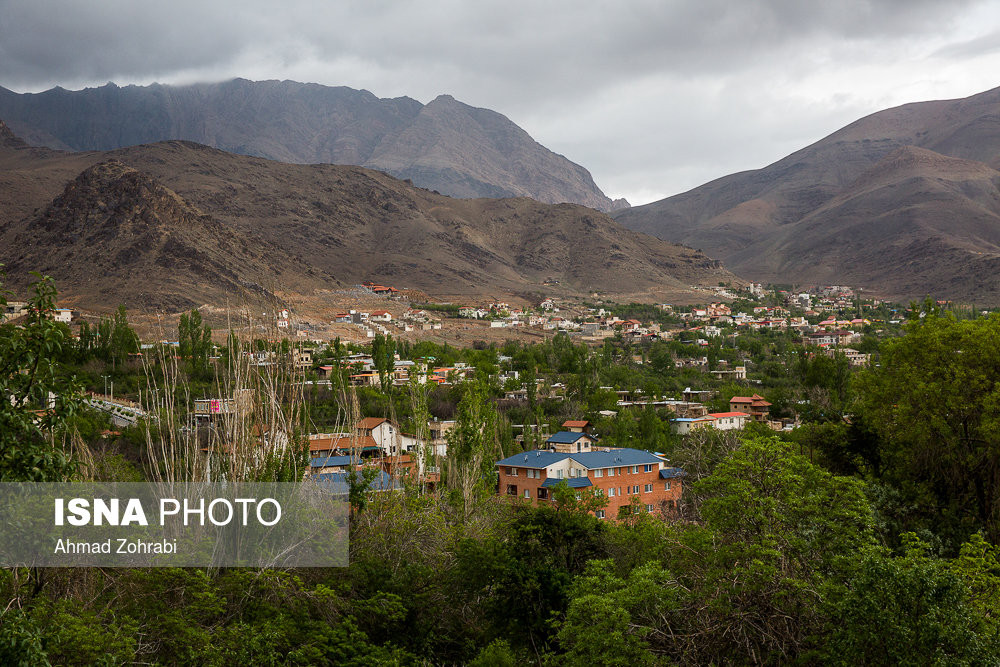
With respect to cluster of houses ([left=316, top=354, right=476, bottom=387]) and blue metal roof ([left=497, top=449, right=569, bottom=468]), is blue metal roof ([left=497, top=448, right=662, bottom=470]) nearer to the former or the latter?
blue metal roof ([left=497, top=449, right=569, bottom=468])

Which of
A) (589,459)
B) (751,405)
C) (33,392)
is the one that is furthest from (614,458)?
(33,392)

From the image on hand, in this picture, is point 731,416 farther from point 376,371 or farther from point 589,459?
point 376,371

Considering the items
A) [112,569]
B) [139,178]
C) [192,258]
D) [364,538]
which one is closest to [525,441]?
[364,538]

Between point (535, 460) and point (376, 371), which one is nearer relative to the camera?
point (535, 460)

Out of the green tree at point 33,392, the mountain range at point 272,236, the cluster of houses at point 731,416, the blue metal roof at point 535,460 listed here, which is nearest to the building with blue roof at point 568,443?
the blue metal roof at point 535,460

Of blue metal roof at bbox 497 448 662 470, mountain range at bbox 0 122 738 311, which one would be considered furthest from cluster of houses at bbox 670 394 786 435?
mountain range at bbox 0 122 738 311

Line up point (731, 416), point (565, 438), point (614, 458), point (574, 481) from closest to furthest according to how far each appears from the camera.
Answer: point (574, 481) < point (614, 458) < point (565, 438) < point (731, 416)

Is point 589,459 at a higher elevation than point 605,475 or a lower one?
higher
